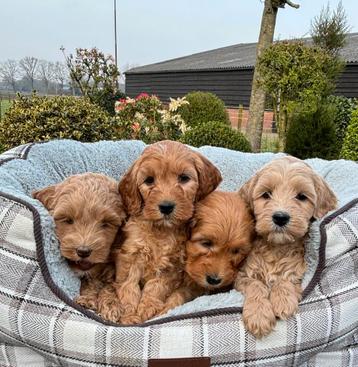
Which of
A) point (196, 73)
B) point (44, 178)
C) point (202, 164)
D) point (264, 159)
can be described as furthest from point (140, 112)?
point (196, 73)

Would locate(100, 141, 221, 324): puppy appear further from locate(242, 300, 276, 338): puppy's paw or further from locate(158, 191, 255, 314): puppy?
locate(242, 300, 276, 338): puppy's paw

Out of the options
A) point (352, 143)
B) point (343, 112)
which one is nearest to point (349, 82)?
point (343, 112)

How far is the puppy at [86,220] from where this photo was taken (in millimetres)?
3189

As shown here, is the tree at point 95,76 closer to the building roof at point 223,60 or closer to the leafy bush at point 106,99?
the leafy bush at point 106,99

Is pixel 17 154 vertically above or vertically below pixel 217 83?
above

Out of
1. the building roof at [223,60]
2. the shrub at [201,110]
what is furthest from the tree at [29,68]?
the shrub at [201,110]

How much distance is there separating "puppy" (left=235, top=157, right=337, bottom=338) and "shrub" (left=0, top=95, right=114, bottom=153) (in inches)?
153

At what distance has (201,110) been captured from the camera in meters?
14.4

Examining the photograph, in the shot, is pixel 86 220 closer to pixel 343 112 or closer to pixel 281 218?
pixel 281 218

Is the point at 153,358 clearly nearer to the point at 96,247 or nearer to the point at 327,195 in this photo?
the point at 96,247

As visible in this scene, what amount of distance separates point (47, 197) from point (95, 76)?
13.5m

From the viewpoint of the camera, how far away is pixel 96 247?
10.4 ft

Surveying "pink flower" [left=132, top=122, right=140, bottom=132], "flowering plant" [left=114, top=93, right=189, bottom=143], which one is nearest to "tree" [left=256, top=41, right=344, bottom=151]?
"flowering plant" [left=114, top=93, right=189, bottom=143]

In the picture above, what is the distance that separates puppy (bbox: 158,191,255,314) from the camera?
309 centimetres
